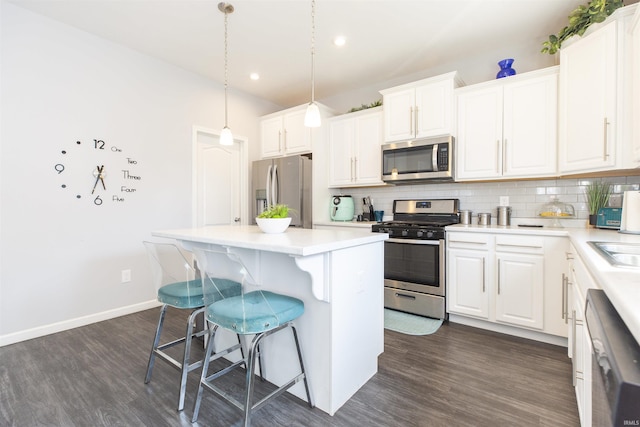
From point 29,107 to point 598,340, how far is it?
3.81 meters

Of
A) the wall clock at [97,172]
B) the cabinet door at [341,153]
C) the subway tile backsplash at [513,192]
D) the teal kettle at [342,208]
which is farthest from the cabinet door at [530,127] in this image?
the wall clock at [97,172]

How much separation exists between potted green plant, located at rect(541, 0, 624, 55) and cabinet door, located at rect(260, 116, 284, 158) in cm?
300

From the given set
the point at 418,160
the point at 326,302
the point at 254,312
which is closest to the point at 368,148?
the point at 418,160

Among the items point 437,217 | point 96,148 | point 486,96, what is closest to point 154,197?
point 96,148

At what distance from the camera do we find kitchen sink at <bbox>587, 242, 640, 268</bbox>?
3.94 feet

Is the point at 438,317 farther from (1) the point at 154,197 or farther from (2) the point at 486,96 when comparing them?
(1) the point at 154,197

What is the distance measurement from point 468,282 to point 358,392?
153 centimetres

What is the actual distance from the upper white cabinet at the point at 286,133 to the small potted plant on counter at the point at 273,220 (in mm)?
2099

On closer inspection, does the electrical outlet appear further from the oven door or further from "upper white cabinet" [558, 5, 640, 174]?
"upper white cabinet" [558, 5, 640, 174]

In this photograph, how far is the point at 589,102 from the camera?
2.28 metres

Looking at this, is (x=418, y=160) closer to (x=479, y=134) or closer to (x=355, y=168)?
(x=479, y=134)

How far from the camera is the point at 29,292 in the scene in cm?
259

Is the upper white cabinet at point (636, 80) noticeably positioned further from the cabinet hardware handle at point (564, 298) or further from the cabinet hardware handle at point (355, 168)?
the cabinet hardware handle at point (355, 168)

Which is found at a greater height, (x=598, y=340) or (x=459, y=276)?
(x=598, y=340)
